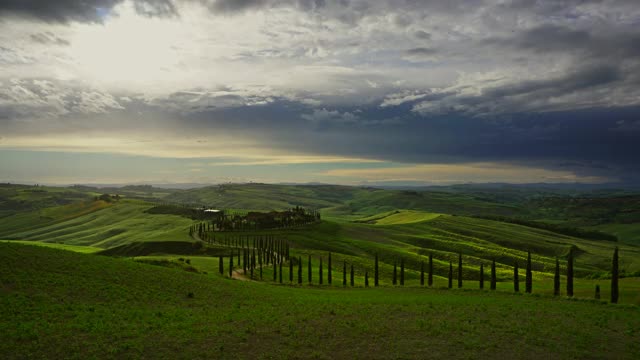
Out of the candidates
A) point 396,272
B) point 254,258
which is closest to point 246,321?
point 254,258

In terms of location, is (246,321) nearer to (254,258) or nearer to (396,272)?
(254,258)

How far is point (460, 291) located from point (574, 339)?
3764 centimetres

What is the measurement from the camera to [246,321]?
41.0m

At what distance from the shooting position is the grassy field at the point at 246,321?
105 feet

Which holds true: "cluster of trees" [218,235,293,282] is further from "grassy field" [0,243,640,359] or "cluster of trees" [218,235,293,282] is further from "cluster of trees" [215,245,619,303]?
"grassy field" [0,243,640,359]

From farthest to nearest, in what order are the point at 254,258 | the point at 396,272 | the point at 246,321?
A: the point at 396,272 → the point at 254,258 → the point at 246,321

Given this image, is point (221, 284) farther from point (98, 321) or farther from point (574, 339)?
point (574, 339)

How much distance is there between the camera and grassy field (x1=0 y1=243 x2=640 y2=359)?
3186cm

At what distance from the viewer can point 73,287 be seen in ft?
156

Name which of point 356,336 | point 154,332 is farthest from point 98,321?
point 356,336

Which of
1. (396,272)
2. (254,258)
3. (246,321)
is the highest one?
(246,321)

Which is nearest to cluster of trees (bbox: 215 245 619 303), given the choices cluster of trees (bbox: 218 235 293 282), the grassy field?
cluster of trees (bbox: 218 235 293 282)

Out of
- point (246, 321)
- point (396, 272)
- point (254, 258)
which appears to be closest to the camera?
point (246, 321)

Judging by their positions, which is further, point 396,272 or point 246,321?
point 396,272
